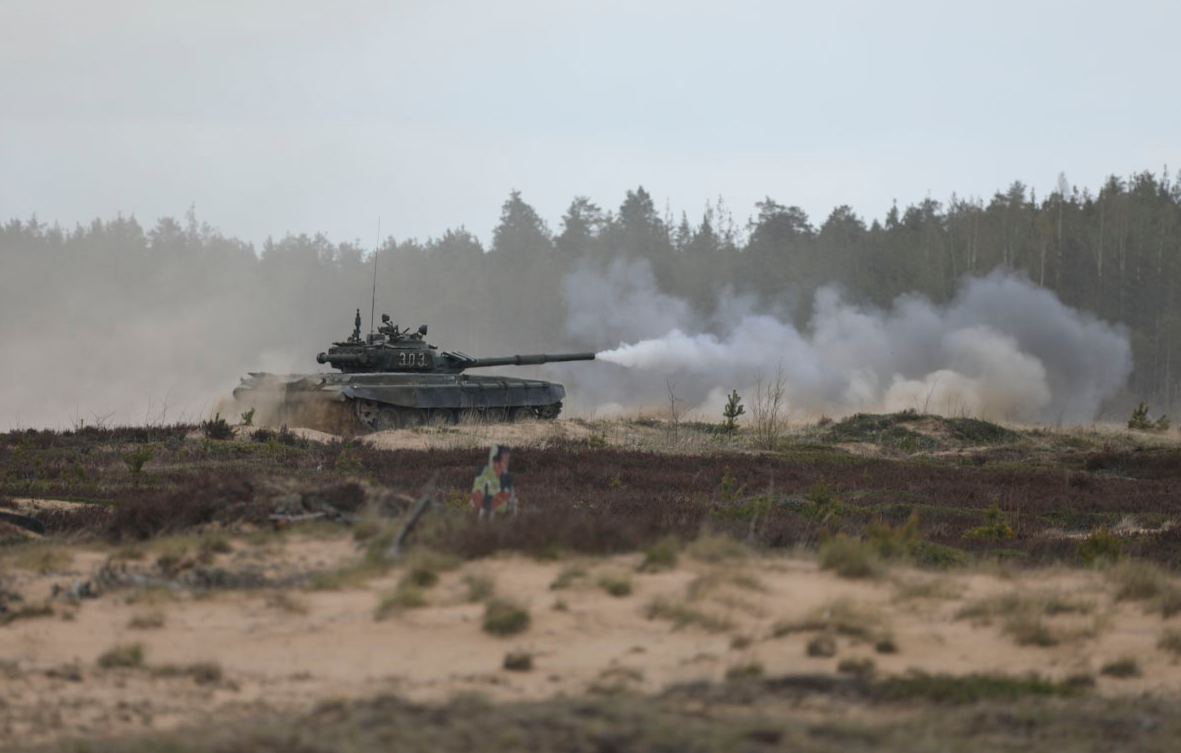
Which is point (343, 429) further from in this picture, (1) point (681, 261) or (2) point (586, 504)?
(1) point (681, 261)

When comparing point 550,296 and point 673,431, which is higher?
point 550,296

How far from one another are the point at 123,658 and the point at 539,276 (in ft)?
293

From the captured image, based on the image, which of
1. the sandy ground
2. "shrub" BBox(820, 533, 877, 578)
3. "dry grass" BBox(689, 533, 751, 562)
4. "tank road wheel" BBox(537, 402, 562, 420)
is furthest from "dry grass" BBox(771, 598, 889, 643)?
"tank road wheel" BBox(537, 402, 562, 420)

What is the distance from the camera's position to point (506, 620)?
989 cm

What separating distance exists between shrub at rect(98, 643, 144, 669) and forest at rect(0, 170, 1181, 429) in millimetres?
63652

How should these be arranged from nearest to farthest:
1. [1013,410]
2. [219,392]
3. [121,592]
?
1. [121,592]
2. [1013,410]
3. [219,392]

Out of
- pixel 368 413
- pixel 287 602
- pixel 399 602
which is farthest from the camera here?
pixel 368 413

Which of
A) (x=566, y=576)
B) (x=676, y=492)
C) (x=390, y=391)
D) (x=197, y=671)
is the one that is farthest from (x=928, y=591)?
(x=390, y=391)

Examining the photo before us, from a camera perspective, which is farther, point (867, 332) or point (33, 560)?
point (867, 332)

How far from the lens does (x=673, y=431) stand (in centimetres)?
Answer: 3831

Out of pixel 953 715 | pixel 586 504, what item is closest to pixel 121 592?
pixel 953 715

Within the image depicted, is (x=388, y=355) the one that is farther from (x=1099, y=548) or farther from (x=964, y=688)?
(x=964, y=688)

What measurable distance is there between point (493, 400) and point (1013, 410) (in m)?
27.6

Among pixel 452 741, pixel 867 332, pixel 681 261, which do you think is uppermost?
pixel 681 261
